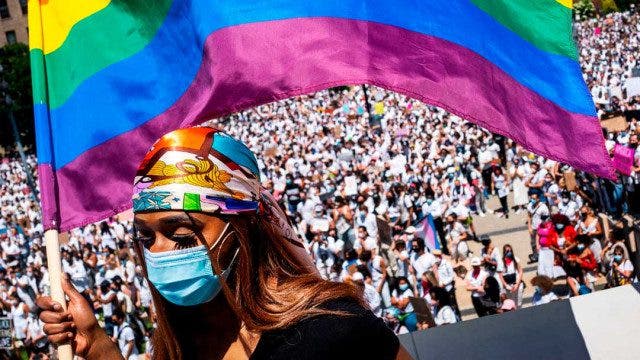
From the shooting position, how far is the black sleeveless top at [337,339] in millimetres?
1717

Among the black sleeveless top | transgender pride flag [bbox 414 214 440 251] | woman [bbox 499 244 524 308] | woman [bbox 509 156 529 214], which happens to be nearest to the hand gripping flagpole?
the black sleeveless top

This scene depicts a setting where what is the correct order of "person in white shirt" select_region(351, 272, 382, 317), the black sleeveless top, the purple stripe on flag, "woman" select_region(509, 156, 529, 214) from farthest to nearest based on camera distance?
"woman" select_region(509, 156, 529, 214) < "person in white shirt" select_region(351, 272, 382, 317) < the purple stripe on flag < the black sleeveless top

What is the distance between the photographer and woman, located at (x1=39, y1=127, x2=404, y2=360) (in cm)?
176

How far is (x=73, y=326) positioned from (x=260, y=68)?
1.59m

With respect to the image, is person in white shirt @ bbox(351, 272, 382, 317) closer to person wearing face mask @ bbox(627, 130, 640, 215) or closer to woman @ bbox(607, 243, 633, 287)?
woman @ bbox(607, 243, 633, 287)

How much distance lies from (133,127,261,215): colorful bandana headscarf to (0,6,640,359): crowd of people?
1.16 metres

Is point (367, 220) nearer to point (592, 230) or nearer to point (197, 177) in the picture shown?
point (592, 230)

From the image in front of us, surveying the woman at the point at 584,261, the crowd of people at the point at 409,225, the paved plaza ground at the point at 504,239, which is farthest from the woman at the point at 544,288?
the paved plaza ground at the point at 504,239

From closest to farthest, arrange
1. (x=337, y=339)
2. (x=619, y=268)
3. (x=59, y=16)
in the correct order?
(x=337, y=339) → (x=59, y=16) → (x=619, y=268)

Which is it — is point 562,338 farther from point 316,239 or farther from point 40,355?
point 316,239

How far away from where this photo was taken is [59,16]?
344 cm

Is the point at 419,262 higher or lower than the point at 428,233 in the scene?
higher

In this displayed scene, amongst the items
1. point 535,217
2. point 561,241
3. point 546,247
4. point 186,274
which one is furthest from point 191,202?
point 535,217

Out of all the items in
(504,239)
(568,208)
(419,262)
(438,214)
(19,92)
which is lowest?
(504,239)
